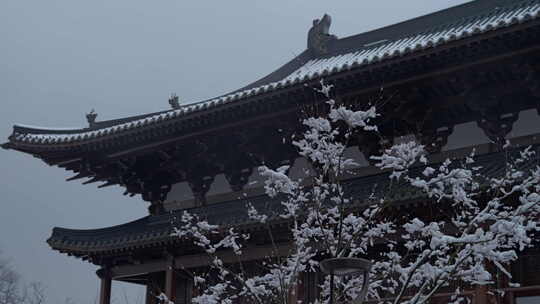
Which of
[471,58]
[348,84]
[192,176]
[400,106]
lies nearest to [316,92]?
[348,84]

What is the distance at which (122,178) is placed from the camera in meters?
15.7

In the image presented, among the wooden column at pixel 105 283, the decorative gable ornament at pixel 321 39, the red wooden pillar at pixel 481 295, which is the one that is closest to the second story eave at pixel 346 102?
the decorative gable ornament at pixel 321 39

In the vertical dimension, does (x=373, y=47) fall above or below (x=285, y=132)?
above

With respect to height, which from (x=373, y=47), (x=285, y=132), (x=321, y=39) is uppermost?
(x=321, y=39)

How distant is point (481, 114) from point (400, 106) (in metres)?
1.20

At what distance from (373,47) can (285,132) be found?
14.2 feet

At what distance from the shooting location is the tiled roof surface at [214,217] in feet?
36.4

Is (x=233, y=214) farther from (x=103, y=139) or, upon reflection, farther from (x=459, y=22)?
(x=459, y=22)

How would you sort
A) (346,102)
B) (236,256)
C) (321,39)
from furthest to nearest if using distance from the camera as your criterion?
(321,39) < (236,256) < (346,102)

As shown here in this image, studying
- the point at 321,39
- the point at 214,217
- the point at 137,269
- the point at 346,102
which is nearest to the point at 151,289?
the point at 137,269

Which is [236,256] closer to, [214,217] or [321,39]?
[214,217]

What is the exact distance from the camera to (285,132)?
13500 millimetres

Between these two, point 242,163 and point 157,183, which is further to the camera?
point 157,183

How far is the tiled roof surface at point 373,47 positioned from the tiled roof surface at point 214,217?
5.67ft
